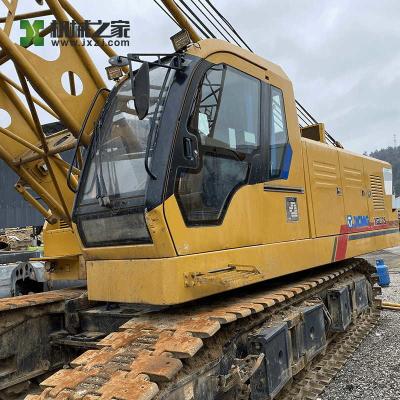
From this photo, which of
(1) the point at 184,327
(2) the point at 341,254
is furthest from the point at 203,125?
(2) the point at 341,254

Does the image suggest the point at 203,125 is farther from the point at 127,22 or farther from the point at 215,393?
the point at 127,22

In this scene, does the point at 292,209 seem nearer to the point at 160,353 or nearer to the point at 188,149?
the point at 188,149

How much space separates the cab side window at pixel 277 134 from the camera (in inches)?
163

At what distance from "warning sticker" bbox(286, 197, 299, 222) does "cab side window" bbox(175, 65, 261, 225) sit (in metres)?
0.69

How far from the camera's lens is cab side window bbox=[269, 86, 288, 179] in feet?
13.6

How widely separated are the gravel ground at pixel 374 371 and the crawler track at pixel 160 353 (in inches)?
21.1

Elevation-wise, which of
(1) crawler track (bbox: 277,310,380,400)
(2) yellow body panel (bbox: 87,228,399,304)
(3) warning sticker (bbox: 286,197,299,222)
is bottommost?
(1) crawler track (bbox: 277,310,380,400)

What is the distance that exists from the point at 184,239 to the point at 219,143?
85cm

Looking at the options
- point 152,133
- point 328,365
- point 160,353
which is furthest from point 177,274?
point 328,365

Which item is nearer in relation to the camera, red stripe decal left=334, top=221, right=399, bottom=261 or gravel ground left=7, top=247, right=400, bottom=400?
gravel ground left=7, top=247, right=400, bottom=400

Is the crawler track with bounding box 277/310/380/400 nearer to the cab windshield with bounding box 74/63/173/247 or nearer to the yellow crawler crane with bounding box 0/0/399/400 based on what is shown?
the yellow crawler crane with bounding box 0/0/399/400

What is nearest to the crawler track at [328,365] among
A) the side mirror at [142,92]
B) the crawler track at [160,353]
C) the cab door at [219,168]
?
the crawler track at [160,353]

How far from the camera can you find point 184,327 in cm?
301

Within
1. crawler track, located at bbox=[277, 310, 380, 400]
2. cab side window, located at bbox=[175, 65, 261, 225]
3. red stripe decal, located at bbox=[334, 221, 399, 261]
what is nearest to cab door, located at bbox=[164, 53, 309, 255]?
cab side window, located at bbox=[175, 65, 261, 225]
